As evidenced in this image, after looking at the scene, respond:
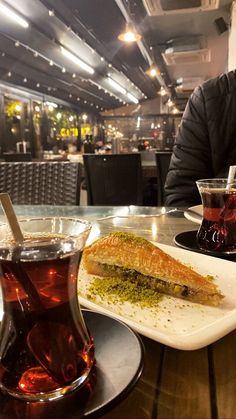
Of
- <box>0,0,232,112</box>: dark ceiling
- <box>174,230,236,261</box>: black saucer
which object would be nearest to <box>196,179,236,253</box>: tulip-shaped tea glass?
<box>174,230,236,261</box>: black saucer

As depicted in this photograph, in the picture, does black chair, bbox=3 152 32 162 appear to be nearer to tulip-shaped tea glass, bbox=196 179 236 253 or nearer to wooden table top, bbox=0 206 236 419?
tulip-shaped tea glass, bbox=196 179 236 253

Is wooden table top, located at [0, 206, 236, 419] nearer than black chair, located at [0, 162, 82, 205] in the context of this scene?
Yes

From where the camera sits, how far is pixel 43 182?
2.19 m

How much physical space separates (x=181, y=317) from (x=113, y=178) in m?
2.84

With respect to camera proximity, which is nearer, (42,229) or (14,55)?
(42,229)

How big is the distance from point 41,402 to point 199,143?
1.87 metres

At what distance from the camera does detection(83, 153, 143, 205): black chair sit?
3389 millimetres

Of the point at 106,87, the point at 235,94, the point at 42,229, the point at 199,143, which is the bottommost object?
the point at 42,229

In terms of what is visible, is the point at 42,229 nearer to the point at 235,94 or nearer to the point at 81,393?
the point at 81,393

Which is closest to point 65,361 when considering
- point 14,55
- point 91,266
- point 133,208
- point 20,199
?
point 91,266

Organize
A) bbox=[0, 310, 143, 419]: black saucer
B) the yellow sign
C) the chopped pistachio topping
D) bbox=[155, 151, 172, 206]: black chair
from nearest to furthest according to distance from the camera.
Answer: bbox=[0, 310, 143, 419]: black saucer < the chopped pistachio topping < bbox=[155, 151, 172, 206]: black chair < the yellow sign

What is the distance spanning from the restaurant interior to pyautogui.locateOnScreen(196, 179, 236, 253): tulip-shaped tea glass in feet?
0.12

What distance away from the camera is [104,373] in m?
0.49

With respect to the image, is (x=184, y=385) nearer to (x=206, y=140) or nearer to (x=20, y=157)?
(x=206, y=140)
